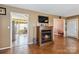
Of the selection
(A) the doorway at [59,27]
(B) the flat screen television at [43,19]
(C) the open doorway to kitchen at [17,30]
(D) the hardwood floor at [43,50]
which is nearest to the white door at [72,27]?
(A) the doorway at [59,27]

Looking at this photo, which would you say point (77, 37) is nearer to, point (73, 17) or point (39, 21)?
point (73, 17)

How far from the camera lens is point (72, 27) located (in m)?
10.5

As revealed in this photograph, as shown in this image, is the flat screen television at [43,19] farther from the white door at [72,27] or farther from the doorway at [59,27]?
the doorway at [59,27]

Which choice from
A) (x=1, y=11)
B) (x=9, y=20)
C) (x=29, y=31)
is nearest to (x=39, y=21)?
(x=29, y=31)

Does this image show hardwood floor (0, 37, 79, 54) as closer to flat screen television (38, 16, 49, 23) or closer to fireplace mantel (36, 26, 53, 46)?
fireplace mantel (36, 26, 53, 46)

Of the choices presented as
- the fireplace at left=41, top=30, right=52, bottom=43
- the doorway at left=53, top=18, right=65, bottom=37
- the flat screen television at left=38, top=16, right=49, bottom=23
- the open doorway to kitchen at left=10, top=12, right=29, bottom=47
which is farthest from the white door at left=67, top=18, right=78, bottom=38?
the open doorway to kitchen at left=10, top=12, right=29, bottom=47

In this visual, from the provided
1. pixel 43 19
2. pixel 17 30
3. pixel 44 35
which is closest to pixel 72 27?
pixel 43 19

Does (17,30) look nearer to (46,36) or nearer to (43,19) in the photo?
(43,19)

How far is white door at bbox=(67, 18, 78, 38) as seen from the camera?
9.87m

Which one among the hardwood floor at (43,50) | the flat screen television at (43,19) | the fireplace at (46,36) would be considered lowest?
the hardwood floor at (43,50)

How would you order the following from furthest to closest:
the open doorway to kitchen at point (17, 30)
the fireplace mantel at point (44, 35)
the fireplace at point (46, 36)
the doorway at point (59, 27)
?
the doorway at point (59, 27), the open doorway to kitchen at point (17, 30), the fireplace at point (46, 36), the fireplace mantel at point (44, 35)

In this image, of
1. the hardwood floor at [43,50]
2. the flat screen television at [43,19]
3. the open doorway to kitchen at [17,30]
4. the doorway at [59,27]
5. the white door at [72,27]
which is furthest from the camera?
the doorway at [59,27]

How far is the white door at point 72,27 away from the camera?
987 centimetres

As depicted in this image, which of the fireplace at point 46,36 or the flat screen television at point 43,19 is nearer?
the fireplace at point 46,36
